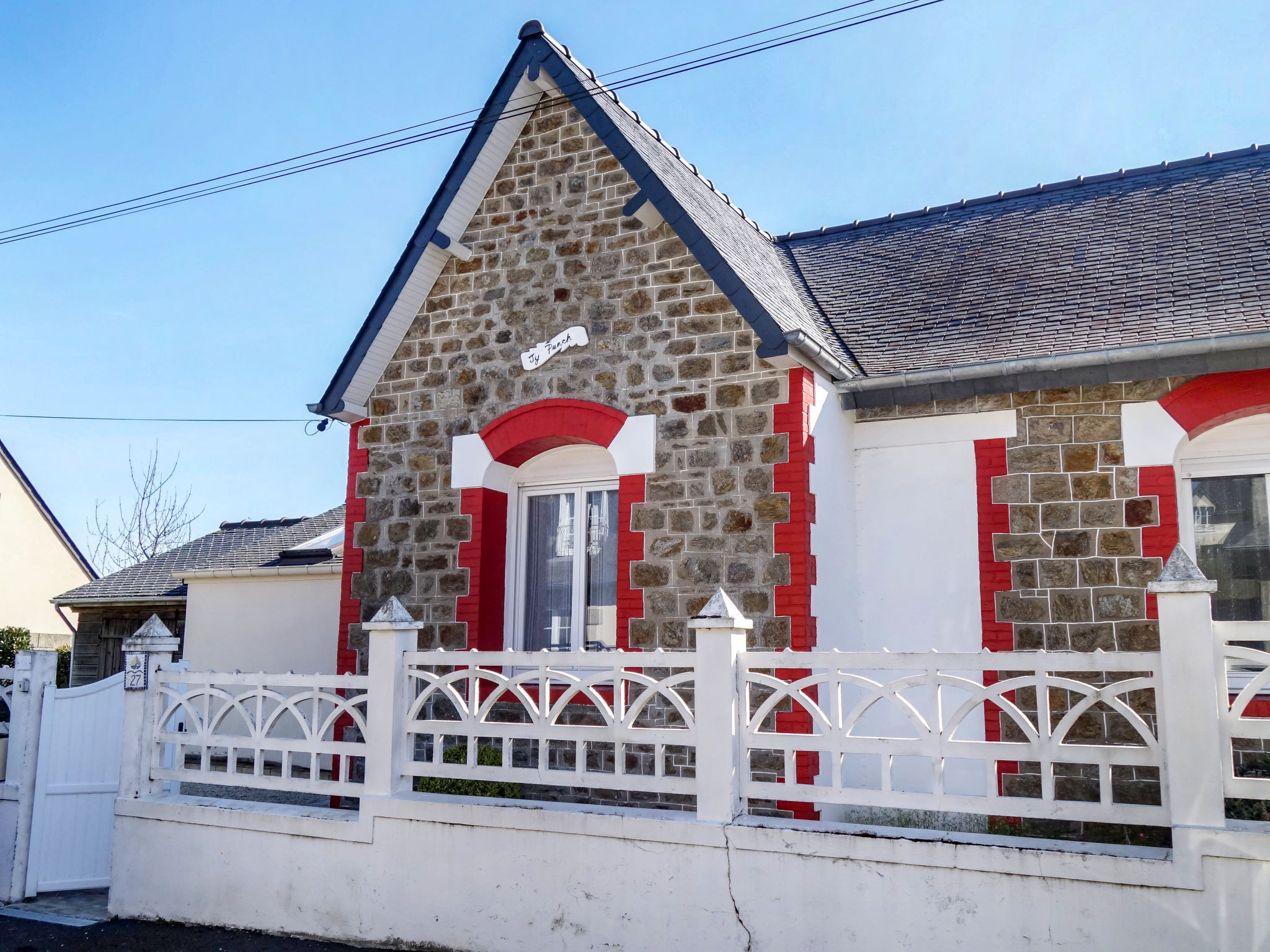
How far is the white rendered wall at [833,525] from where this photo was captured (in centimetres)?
824

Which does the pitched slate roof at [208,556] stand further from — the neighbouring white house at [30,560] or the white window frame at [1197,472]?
the white window frame at [1197,472]

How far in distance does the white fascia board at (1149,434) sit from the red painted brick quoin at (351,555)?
6.59 metres

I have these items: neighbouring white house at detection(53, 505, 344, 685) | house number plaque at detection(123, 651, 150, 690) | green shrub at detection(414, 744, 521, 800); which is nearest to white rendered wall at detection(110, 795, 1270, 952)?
house number plaque at detection(123, 651, 150, 690)

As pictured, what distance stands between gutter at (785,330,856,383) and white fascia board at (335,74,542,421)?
11.6ft

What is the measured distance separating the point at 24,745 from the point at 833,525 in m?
6.50

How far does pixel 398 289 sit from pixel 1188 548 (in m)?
7.03

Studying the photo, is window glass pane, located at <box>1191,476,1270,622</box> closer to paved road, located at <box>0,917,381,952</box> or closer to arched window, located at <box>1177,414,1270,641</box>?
arched window, located at <box>1177,414,1270,641</box>

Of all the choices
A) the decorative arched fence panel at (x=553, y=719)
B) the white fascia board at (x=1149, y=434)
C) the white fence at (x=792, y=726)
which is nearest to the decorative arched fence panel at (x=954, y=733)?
the white fence at (x=792, y=726)

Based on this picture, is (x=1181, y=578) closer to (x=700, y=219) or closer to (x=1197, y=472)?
(x=1197, y=472)

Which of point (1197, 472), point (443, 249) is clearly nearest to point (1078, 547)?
point (1197, 472)

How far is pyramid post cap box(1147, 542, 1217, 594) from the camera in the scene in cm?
485

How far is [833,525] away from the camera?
28.3 ft

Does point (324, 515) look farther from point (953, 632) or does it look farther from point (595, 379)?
point (953, 632)

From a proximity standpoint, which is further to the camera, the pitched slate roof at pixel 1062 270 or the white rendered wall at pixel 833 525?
the pitched slate roof at pixel 1062 270
